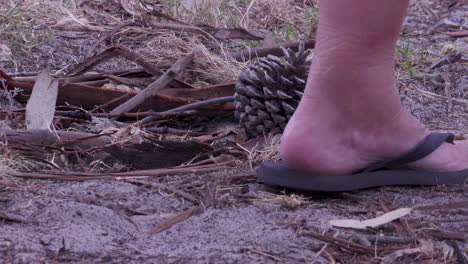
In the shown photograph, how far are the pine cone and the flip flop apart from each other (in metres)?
0.45

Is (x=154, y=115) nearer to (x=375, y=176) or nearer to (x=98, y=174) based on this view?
(x=98, y=174)

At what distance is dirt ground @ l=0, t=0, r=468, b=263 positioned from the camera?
1.27 m

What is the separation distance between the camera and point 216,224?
143cm

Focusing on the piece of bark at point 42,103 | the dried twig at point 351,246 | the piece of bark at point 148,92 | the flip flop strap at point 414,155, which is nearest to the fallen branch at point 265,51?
the piece of bark at point 148,92

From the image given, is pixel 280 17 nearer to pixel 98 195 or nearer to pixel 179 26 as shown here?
pixel 179 26

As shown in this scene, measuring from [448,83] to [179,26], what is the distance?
1.08 m

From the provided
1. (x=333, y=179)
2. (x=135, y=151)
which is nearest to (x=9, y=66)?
(x=135, y=151)

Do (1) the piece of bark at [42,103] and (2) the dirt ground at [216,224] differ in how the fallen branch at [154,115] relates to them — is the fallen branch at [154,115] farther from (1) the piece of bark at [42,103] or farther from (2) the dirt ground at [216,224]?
(2) the dirt ground at [216,224]

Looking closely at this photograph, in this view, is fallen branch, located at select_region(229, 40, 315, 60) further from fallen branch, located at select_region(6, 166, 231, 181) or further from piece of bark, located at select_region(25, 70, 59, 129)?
fallen branch, located at select_region(6, 166, 231, 181)

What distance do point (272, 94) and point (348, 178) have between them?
1.76 ft

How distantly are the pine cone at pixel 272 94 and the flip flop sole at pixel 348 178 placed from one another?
1.50 feet

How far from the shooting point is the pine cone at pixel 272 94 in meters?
2.08

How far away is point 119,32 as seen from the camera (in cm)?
314

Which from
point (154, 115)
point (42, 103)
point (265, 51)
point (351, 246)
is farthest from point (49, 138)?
point (265, 51)
